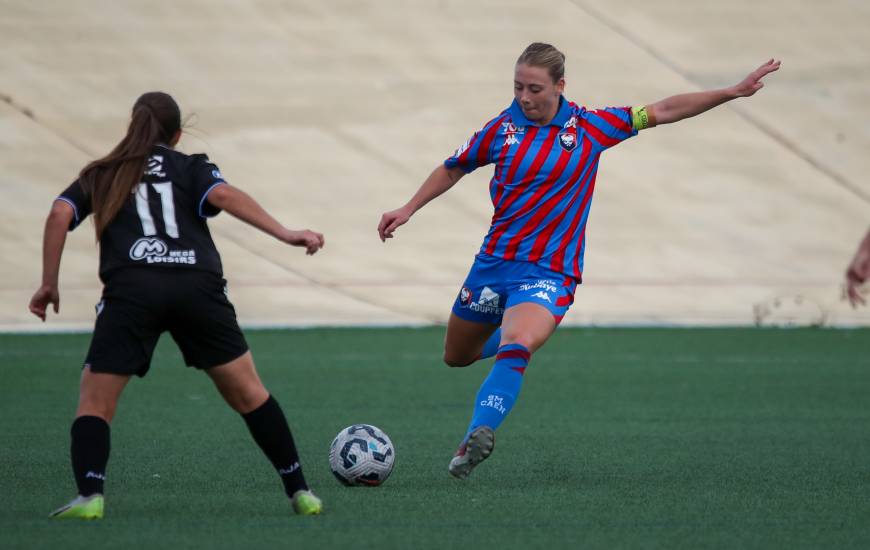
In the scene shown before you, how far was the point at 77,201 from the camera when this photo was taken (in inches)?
199

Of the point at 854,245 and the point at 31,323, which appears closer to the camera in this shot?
the point at 31,323

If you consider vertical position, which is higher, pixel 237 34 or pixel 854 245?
pixel 237 34

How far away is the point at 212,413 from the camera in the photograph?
8.95 meters

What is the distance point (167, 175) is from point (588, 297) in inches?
450

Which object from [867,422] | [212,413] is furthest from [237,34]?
[867,422]

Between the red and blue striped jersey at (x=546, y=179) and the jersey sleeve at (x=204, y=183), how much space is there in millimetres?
1694

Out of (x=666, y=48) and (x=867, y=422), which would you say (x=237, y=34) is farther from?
(x=867, y=422)

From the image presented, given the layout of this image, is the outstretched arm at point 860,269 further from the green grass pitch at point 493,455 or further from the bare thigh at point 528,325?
the bare thigh at point 528,325

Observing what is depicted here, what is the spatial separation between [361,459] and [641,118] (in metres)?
2.08

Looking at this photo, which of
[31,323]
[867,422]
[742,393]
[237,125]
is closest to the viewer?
[867,422]

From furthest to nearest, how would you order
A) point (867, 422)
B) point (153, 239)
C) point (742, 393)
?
point (742, 393) < point (867, 422) < point (153, 239)

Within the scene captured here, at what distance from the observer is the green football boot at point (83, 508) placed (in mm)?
5047

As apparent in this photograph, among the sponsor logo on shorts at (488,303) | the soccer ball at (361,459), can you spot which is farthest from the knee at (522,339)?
the soccer ball at (361,459)

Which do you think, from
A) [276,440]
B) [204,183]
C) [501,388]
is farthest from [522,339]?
[204,183]
